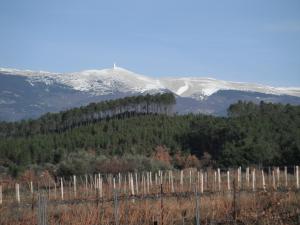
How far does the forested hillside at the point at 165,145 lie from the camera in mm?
57312

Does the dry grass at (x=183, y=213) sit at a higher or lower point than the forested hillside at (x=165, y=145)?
higher

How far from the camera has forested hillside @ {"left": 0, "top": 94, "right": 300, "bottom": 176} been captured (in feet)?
188

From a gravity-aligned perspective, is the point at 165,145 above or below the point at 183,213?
below

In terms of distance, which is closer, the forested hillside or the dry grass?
the dry grass

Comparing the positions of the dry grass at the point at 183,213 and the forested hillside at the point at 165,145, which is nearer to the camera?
the dry grass at the point at 183,213

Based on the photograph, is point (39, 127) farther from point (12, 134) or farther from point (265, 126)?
point (265, 126)

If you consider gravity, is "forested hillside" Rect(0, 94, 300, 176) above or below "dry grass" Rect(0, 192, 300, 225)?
below

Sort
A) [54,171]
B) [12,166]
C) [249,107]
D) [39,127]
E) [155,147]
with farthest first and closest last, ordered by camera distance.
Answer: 1. [39,127]
2. [249,107]
3. [155,147]
4. [12,166]
5. [54,171]

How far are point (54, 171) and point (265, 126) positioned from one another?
23879mm

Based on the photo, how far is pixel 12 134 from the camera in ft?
397

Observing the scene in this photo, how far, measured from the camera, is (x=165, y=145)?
77250 mm

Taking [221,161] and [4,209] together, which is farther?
[221,161]

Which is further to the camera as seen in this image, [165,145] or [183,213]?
[165,145]

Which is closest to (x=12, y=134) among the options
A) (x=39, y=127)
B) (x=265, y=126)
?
(x=39, y=127)
